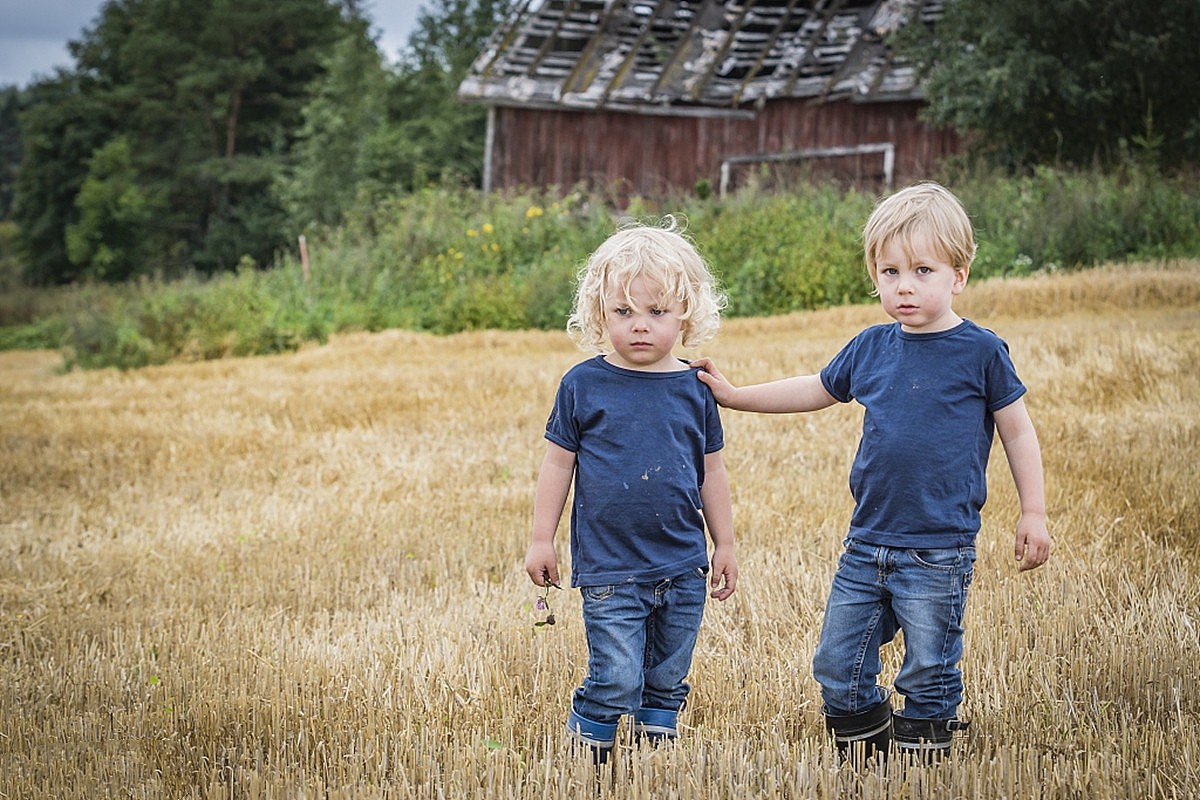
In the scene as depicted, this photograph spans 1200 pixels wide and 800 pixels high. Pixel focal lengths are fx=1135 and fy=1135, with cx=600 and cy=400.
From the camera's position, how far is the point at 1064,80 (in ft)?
51.2

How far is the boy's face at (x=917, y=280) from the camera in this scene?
286cm

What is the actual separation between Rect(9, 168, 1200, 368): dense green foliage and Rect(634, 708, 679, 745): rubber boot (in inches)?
413

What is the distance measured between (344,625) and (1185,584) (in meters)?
2.99

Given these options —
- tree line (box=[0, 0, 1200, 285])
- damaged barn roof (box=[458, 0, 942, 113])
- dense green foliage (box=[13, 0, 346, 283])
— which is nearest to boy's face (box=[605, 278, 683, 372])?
damaged barn roof (box=[458, 0, 942, 113])

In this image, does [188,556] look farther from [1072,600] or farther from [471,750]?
[1072,600]

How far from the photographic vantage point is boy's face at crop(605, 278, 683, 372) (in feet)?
9.32

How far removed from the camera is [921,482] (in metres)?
2.85

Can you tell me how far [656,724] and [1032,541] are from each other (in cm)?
106

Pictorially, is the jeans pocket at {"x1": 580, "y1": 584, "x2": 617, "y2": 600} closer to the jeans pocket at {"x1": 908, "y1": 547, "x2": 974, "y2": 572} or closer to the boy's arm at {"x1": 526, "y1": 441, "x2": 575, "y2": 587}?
the boy's arm at {"x1": 526, "y1": 441, "x2": 575, "y2": 587}

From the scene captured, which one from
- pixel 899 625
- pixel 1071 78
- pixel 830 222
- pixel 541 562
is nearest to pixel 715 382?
pixel 541 562

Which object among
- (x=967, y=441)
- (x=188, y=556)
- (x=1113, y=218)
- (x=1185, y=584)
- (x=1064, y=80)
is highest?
(x=1064, y=80)

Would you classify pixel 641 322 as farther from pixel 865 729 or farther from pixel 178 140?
pixel 178 140

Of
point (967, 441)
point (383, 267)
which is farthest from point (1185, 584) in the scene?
point (383, 267)

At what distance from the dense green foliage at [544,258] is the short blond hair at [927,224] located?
10403 millimetres
